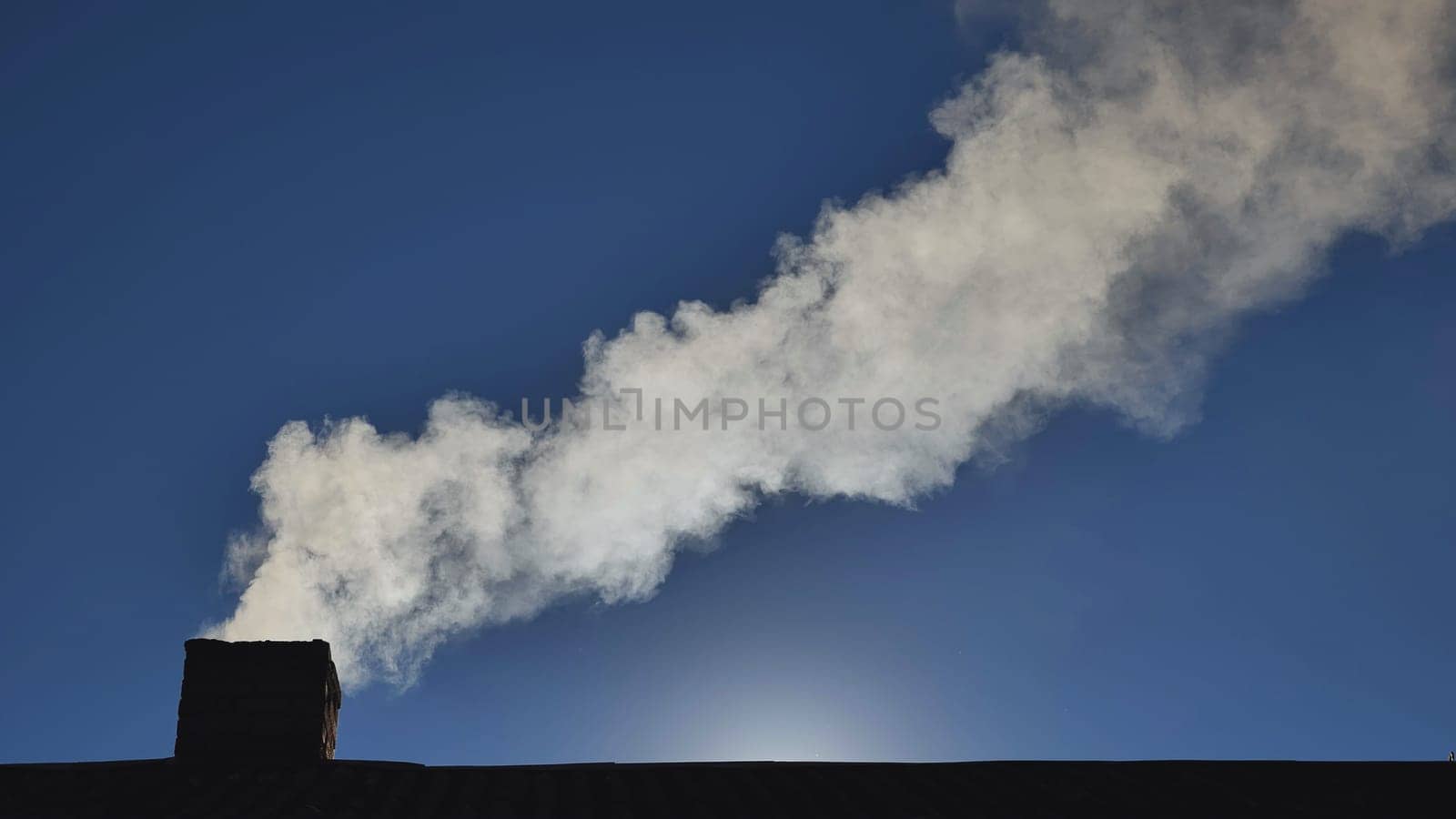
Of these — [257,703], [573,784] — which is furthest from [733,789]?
[257,703]

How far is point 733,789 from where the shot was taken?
294 inches

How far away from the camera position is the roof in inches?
276

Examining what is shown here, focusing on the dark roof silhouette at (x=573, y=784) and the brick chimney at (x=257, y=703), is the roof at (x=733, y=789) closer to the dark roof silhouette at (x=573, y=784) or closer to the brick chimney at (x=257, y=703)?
the dark roof silhouette at (x=573, y=784)

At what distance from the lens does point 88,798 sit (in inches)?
273

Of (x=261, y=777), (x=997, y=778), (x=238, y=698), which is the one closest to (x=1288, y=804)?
(x=997, y=778)

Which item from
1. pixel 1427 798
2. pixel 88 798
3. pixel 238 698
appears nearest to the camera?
pixel 88 798

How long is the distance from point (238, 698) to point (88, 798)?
1.45 metres

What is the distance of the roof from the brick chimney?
0.95 feet

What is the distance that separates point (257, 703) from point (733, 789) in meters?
3.34

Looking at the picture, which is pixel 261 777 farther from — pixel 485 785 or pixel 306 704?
pixel 485 785

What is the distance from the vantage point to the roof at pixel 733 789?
276 inches

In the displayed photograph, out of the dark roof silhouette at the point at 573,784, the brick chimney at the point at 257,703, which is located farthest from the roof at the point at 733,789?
the brick chimney at the point at 257,703

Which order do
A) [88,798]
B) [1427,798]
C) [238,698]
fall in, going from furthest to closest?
[238,698] < [1427,798] < [88,798]

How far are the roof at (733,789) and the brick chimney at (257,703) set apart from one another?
0.95 feet
